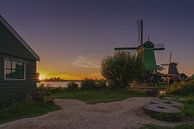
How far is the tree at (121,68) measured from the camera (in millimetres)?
31766

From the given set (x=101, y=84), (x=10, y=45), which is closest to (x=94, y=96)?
(x=10, y=45)

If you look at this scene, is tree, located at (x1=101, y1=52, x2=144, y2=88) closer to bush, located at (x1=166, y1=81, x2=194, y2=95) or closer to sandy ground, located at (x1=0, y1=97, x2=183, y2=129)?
bush, located at (x1=166, y1=81, x2=194, y2=95)

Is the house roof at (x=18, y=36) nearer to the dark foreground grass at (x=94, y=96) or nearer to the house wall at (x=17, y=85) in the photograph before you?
the house wall at (x=17, y=85)

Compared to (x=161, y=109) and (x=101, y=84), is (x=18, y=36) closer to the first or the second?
(x=161, y=109)

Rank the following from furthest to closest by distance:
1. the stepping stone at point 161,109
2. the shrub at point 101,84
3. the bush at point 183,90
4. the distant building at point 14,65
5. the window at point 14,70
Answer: the shrub at point 101,84 → the bush at point 183,90 → the window at point 14,70 → the distant building at point 14,65 → the stepping stone at point 161,109

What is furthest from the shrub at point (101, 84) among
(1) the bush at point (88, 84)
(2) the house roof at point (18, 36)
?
(2) the house roof at point (18, 36)

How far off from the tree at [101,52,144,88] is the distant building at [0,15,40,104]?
39.3ft

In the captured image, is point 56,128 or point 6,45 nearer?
point 56,128

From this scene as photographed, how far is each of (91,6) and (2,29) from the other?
834 centimetres

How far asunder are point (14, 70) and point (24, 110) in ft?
17.2

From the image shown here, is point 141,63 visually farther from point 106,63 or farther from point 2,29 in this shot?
point 2,29

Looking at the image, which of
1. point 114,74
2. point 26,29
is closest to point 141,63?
point 114,74

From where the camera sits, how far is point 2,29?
1783 centimetres

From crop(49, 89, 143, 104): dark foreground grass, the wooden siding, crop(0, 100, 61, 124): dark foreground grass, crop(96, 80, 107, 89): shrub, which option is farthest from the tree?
crop(0, 100, 61, 124): dark foreground grass
